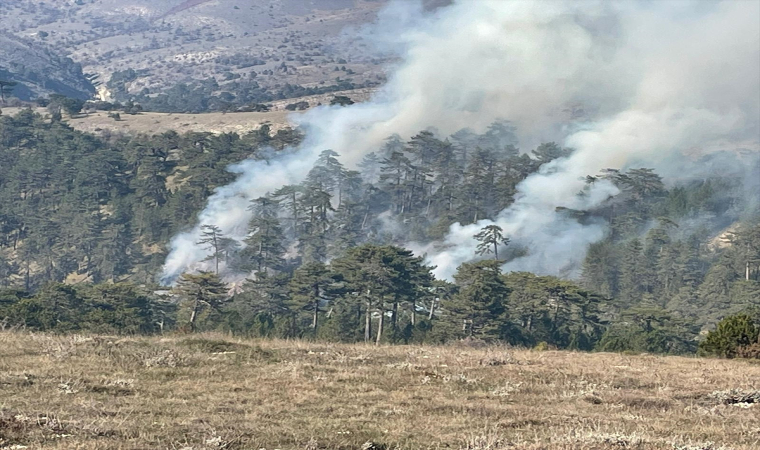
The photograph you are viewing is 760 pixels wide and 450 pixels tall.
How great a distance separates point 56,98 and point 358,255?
126 m

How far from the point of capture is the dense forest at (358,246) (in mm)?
73500

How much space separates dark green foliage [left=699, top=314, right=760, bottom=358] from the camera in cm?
2978

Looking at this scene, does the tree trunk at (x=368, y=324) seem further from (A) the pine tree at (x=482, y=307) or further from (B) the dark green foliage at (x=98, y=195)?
(B) the dark green foliage at (x=98, y=195)

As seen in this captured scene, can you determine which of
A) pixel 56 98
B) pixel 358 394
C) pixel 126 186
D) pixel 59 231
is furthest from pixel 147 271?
pixel 358 394

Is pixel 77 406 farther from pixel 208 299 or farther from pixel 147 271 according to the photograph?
pixel 147 271

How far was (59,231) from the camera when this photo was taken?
422 feet

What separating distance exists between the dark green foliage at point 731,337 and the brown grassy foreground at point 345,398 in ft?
15.5

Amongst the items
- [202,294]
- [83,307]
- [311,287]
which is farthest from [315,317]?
[83,307]

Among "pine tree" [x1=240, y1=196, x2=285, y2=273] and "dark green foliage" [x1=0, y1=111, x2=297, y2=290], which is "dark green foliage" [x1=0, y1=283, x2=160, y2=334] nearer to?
"pine tree" [x1=240, y1=196, x2=285, y2=273]

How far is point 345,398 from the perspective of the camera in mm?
17094

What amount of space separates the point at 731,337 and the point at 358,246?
58.2 meters

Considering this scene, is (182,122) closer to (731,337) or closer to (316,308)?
(316,308)

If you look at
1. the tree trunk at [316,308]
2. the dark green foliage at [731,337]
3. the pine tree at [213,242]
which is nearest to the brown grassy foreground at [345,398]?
the dark green foliage at [731,337]

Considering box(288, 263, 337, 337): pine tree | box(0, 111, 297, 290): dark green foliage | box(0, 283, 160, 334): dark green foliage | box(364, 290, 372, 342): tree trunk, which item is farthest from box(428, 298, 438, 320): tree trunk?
box(0, 111, 297, 290): dark green foliage
